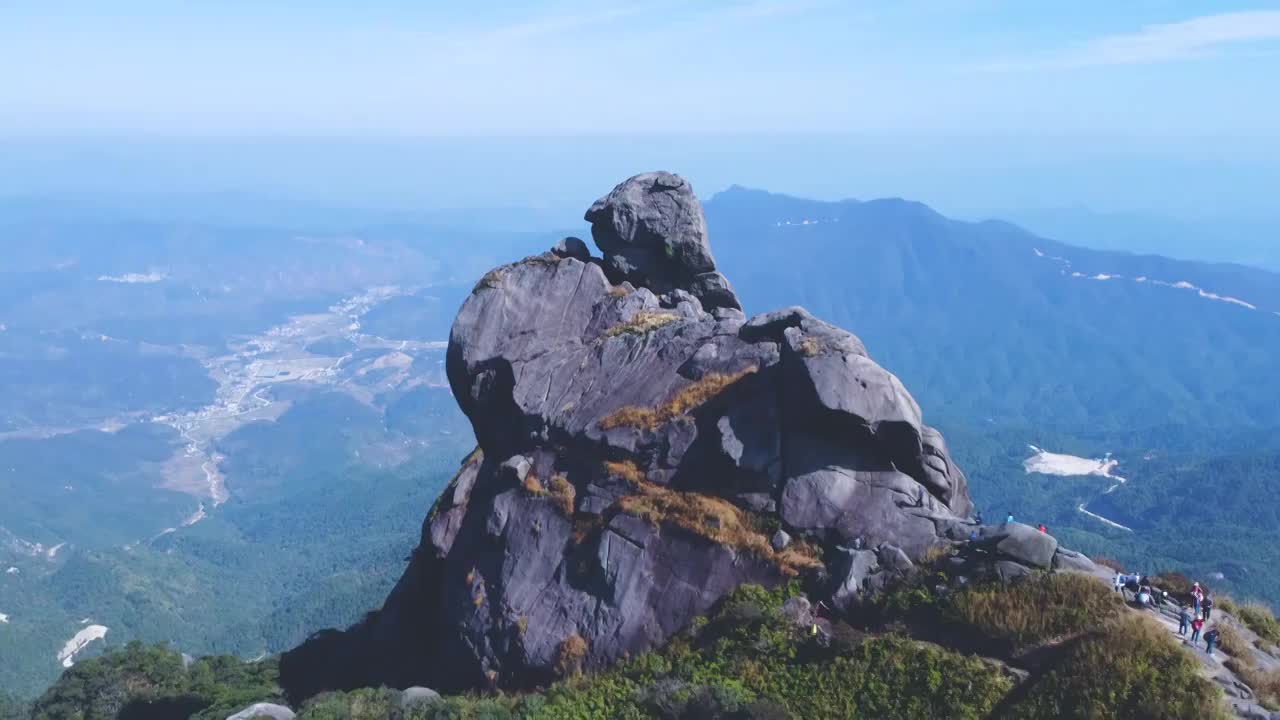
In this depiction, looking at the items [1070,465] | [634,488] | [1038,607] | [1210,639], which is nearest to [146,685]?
[634,488]

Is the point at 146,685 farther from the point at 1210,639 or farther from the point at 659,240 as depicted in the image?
the point at 1210,639

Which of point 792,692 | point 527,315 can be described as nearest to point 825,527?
point 792,692

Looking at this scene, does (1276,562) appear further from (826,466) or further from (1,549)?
(1,549)

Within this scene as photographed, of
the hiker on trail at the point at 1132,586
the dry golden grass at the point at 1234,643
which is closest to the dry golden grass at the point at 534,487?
the hiker on trail at the point at 1132,586

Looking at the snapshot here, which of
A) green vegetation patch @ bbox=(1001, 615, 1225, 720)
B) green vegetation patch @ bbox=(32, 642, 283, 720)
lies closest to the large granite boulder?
green vegetation patch @ bbox=(32, 642, 283, 720)

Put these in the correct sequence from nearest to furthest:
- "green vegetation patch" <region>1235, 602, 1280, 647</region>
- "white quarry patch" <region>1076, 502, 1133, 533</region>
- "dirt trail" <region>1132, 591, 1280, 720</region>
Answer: "dirt trail" <region>1132, 591, 1280, 720</region>
"green vegetation patch" <region>1235, 602, 1280, 647</region>
"white quarry patch" <region>1076, 502, 1133, 533</region>

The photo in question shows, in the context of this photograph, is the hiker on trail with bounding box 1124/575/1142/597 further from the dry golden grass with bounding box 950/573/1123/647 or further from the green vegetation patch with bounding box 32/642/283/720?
the green vegetation patch with bounding box 32/642/283/720
